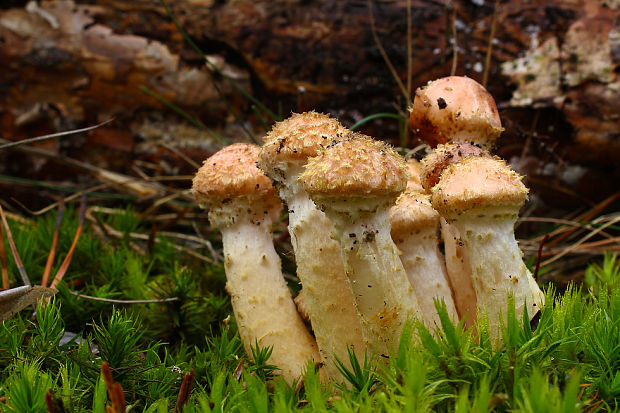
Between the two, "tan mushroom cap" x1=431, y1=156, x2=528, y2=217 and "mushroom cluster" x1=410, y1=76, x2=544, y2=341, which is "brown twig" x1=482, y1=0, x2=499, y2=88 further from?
"tan mushroom cap" x1=431, y1=156, x2=528, y2=217

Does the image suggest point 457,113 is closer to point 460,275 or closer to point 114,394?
point 460,275

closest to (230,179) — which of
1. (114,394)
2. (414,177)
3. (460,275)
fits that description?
(414,177)

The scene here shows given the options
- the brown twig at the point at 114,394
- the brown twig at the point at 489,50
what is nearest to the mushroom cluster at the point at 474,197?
the brown twig at the point at 114,394

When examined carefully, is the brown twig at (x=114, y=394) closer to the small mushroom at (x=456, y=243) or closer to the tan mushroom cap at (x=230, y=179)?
the tan mushroom cap at (x=230, y=179)

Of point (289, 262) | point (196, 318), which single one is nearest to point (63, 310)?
point (196, 318)

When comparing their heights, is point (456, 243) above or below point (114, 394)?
above

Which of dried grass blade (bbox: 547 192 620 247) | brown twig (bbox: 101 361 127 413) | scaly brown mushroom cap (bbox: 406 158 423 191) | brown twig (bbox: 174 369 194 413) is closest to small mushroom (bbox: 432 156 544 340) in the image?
scaly brown mushroom cap (bbox: 406 158 423 191)
